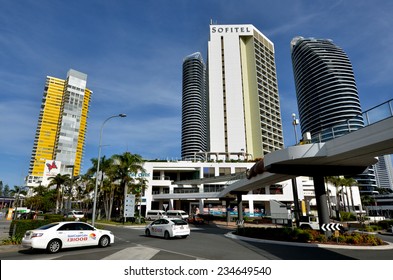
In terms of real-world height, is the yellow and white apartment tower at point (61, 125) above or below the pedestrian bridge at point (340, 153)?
above

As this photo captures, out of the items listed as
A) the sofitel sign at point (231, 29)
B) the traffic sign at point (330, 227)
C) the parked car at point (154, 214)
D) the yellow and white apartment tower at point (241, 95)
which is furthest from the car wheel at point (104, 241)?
the sofitel sign at point (231, 29)

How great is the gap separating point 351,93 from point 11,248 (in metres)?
159

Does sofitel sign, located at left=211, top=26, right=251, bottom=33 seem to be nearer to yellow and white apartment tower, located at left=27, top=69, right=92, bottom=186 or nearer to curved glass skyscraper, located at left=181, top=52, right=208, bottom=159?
curved glass skyscraper, located at left=181, top=52, right=208, bottom=159

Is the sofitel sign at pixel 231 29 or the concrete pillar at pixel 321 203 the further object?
the sofitel sign at pixel 231 29

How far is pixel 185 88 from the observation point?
579 feet

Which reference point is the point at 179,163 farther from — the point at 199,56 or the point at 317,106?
the point at 199,56

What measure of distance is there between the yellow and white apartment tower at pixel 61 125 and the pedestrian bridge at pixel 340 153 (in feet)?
467

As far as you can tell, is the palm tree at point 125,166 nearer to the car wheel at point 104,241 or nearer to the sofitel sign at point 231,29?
the car wheel at point 104,241

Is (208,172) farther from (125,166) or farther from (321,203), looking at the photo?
(321,203)

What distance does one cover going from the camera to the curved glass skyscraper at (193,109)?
165625mm

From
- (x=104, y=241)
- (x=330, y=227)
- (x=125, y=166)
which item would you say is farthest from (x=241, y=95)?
(x=104, y=241)

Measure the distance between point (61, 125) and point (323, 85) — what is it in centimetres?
15835

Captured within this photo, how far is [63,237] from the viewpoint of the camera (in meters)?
11.7
